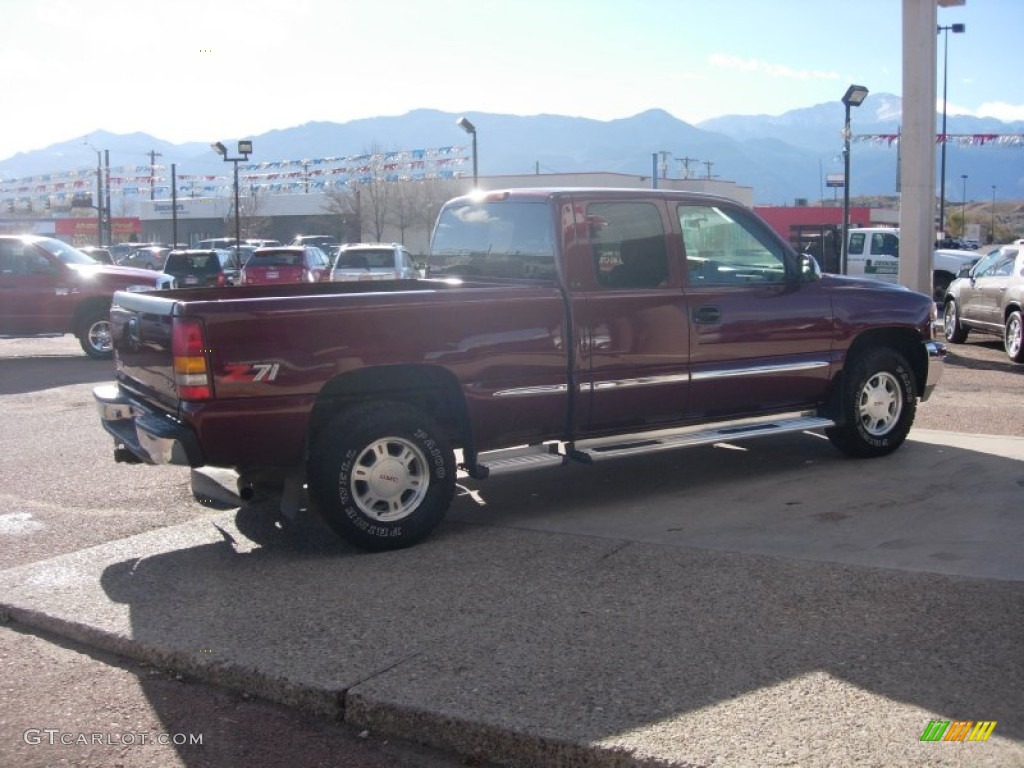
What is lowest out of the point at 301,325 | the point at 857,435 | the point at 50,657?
the point at 50,657

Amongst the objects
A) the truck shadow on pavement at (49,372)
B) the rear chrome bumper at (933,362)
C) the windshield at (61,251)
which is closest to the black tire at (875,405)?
the rear chrome bumper at (933,362)

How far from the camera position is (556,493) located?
7.43 metres

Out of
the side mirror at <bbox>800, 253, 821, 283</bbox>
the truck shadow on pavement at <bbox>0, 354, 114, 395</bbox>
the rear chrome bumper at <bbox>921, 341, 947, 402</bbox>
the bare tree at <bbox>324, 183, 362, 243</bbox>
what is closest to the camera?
the side mirror at <bbox>800, 253, 821, 283</bbox>

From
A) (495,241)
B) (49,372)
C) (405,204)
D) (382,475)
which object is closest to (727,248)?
(495,241)

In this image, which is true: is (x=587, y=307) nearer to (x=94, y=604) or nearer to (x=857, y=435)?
(x=857, y=435)

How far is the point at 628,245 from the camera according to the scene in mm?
6898

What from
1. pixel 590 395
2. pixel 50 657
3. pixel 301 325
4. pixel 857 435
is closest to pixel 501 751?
pixel 50 657

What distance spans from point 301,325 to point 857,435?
4.38 metres

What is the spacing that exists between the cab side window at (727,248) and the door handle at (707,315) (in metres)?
0.18

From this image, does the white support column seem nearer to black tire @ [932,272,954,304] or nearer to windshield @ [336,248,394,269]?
black tire @ [932,272,954,304]

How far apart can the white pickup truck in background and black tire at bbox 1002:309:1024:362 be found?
8481 millimetres

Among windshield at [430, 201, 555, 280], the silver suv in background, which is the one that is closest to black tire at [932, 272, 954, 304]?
the silver suv in background

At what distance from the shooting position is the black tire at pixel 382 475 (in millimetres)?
5766

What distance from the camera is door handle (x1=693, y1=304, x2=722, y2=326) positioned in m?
7.00
